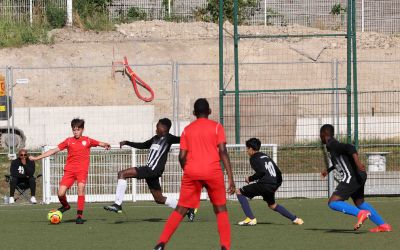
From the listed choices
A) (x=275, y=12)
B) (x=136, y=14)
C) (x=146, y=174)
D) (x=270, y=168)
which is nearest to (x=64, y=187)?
(x=146, y=174)

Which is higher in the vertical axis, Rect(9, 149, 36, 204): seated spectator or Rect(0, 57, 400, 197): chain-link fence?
Rect(0, 57, 400, 197): chain-link fence

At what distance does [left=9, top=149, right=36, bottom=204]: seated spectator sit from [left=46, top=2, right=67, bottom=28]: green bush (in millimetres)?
15232

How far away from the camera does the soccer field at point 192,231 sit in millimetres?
13750

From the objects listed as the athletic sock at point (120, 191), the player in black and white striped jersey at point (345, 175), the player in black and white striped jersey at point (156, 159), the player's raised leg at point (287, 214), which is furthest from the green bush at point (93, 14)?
the player in black and white striped jersey at point (345, 175)

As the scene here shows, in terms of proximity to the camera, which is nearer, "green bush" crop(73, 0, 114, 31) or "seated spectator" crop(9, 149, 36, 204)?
"seated spectator" crop(9, 149, 36, 204)

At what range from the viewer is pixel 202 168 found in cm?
1195

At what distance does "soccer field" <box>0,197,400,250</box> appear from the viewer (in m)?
13.8

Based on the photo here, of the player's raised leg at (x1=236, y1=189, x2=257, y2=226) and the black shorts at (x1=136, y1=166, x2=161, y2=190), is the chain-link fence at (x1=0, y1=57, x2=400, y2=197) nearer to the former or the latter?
the black shorts at (x1=136, y1=166, x2=161, y2=190)

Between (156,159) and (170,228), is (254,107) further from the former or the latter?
(170,228)

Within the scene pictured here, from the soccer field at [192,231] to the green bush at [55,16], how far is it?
19.0 meters

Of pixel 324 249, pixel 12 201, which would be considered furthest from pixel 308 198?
pixel 324 249

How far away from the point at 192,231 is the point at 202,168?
385 cm

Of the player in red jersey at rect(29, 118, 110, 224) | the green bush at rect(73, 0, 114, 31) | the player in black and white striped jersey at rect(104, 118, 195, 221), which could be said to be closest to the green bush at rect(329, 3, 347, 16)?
the green bush at rect(73, 0, 114, 31)

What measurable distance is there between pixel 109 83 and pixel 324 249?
22.1m
